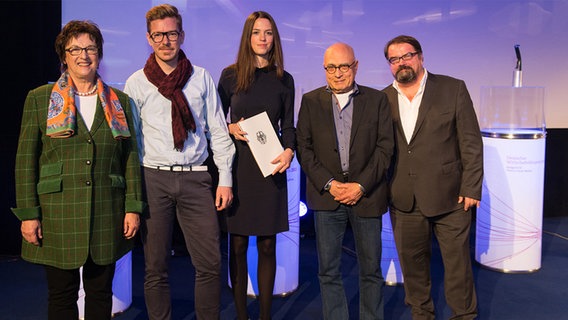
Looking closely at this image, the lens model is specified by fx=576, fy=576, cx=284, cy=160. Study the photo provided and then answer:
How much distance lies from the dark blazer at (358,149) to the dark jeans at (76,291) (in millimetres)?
1014

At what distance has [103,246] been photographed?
2.30 meters

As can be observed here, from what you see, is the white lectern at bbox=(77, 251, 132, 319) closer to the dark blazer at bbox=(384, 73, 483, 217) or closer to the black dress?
the black dress

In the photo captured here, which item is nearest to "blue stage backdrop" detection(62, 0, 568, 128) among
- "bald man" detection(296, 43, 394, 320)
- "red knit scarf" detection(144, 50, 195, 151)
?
"bald man" detection(296, 43, 394, 320)

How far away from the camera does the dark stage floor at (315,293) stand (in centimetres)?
339

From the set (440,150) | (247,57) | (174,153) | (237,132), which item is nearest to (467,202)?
(440,150)

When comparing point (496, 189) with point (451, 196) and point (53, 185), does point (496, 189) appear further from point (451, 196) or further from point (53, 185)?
point (53, 185)

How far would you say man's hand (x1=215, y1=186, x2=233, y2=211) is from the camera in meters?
2.68

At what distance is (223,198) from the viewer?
268 cm

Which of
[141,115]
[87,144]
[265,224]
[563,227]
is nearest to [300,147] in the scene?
[265,224]

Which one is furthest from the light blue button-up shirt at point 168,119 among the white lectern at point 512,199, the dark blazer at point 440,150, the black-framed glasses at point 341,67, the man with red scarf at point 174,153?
the white lectern at point 512,199

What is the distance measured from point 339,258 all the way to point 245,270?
49 cm

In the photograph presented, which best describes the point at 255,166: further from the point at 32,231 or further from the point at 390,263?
the point at 390,263

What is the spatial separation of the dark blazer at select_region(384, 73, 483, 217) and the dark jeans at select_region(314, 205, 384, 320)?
12.3 inches

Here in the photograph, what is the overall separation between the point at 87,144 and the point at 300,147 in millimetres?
1018
